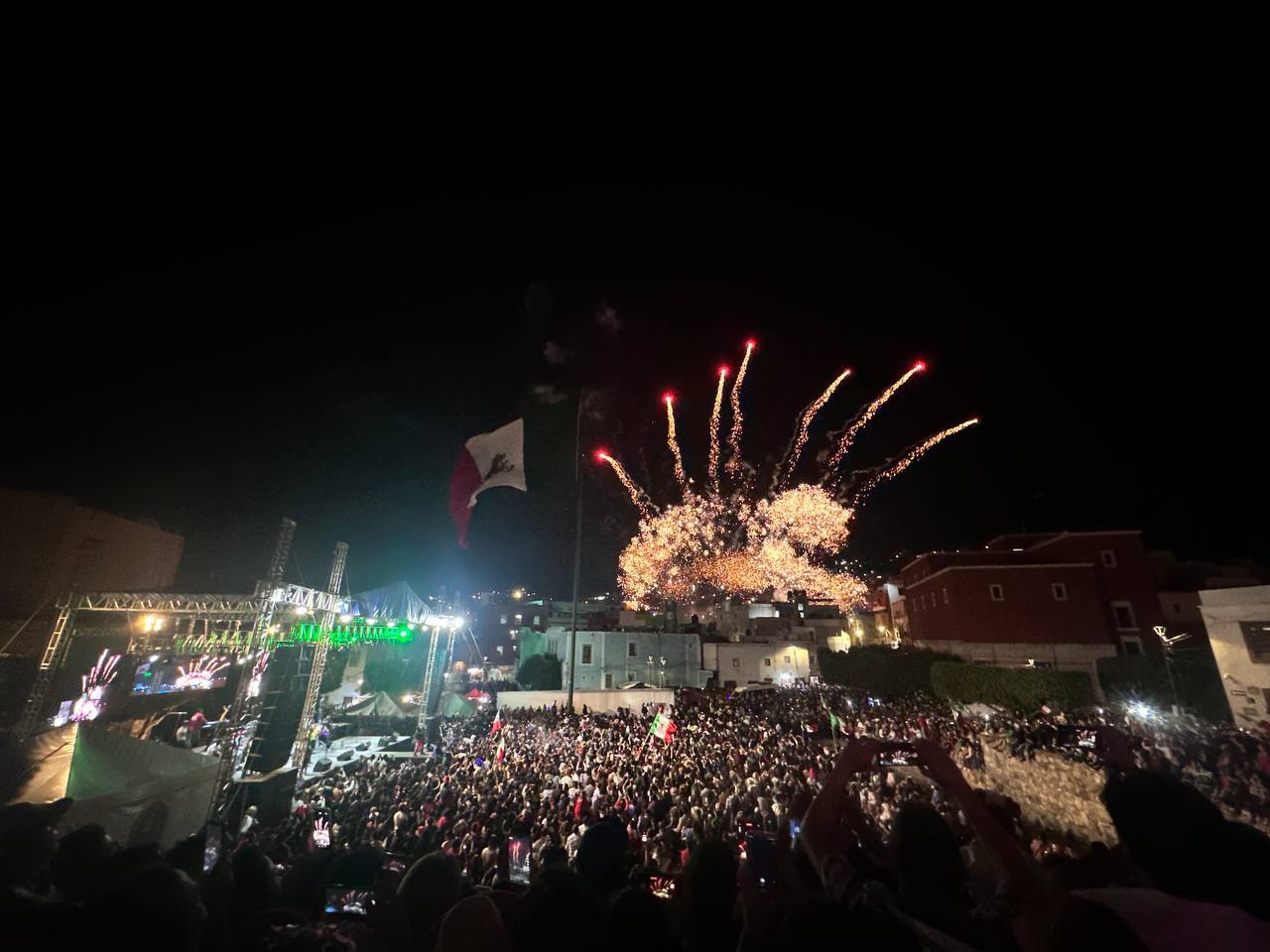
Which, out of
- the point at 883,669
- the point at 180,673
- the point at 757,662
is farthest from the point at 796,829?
the point at 757,662

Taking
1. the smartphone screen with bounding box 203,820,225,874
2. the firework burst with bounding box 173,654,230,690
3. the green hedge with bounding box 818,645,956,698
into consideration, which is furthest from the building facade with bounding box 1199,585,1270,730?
the firework burst with bounding box 173,654,230,690

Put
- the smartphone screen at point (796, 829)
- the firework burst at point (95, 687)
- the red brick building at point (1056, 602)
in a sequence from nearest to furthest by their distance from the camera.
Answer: the smartphone screen at point (796, 829) < the firework burst at point (95, 687) < the red brick building at point (1056, 602)

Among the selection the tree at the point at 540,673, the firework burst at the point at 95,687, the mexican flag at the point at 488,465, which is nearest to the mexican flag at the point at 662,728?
the mexican flag at the point at 488,465

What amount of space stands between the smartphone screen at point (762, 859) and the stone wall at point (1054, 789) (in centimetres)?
1263

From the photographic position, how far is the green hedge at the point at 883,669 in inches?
1142

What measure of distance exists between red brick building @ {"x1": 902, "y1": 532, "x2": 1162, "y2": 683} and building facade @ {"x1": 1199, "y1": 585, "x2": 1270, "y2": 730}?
27.4 feet

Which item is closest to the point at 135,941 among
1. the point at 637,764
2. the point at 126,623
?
the point at 637,764

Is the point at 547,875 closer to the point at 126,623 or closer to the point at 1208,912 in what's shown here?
the point at 1208,912

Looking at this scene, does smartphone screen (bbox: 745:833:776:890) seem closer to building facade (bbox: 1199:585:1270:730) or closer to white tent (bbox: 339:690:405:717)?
building facade (bbox: 1199:585:1270:730)

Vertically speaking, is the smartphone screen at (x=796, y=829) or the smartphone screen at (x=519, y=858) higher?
the smartphone screen at (x=796, y=829)

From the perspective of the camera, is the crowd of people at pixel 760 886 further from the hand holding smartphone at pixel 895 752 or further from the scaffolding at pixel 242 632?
the scaffolding at pixel 242 632

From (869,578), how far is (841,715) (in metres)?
37.1

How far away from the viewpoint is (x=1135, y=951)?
1473 mm

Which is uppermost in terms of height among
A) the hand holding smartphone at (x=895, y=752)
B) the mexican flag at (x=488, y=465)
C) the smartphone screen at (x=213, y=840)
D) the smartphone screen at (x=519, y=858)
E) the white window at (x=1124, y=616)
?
the mexican flag at (x=488, y=465)
